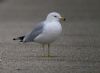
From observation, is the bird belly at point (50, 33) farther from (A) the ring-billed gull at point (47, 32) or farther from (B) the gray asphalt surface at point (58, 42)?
(B) the gray asphalt surface at point (58, 42)

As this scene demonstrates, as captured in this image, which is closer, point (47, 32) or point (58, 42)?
point (47, 32)

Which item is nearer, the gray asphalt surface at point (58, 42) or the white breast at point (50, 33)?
the gray asphalt surface at point (58, 42)

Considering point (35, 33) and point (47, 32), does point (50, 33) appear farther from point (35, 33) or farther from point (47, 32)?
point (35, 33)

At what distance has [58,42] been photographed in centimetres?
1347

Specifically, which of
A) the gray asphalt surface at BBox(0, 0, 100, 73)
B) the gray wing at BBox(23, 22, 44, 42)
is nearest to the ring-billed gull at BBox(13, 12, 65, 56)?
the gray wing at BBox(23, 22, 44, 42)

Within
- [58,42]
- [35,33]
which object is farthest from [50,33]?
[58,42]

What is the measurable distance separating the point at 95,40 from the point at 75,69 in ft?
15.0

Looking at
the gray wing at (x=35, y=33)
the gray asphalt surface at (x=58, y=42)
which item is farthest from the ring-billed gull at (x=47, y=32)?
the gray asphalt surface at (x=58, y=42)

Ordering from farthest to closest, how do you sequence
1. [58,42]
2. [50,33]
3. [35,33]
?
1. [58,42]
2. [35,33]
3. [50,33]

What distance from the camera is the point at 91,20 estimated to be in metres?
19.9

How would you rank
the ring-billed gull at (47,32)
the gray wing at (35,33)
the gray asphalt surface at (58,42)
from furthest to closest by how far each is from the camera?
the gray wing at (35,33), the ring-billed gull at (47,32), the gray asphalt surface at (58,42)

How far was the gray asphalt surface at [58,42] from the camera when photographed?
31.5ft

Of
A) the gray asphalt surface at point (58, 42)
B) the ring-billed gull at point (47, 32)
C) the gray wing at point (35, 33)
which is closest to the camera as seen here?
the gray asphalt surface at point (58, 42)

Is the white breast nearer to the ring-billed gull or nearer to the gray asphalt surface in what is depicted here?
the ring-billed gull
